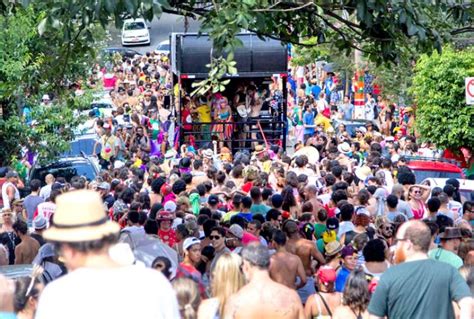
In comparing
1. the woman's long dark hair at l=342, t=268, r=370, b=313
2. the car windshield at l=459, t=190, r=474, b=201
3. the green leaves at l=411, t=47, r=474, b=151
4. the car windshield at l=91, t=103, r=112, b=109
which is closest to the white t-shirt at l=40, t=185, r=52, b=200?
the car windshield at l=459, t=190, r=474, b=201

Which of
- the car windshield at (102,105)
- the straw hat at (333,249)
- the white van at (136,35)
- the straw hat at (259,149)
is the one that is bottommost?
the straw hat at (259,149)

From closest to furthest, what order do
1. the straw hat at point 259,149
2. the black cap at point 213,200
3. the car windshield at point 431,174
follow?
the black cap at point 213,200 → the car windshield at point 431,174 → the straw hat at point 259,149

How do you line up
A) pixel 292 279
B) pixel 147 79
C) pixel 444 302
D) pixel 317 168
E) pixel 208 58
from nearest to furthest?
pixel 444 302
pixel 292 279
pixel 317 168
pixel 208 58
pixel 147 79

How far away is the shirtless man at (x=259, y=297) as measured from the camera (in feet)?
24.8

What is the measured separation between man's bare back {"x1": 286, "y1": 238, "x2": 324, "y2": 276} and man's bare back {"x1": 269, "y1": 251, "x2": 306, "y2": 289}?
76 cm

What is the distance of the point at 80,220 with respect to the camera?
5160mm

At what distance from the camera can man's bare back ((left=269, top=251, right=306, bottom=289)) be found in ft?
33.3

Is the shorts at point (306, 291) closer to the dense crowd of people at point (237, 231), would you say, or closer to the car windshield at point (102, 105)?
the dense crowd of people at point (237, 231)

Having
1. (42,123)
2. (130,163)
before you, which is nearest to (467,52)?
(130,163)

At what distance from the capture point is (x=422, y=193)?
52.0 feet

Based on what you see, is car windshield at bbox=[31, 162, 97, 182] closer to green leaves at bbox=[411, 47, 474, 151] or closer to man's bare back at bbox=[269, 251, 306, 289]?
green leaves at bbox=[411, 47, 474, 151]

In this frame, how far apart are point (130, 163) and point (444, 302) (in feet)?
50.4

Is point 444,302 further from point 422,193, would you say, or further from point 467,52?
point 467,52

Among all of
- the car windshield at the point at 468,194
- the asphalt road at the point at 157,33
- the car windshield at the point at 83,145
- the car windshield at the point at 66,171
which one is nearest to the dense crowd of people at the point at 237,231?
the car windshield at the point at 83,145
